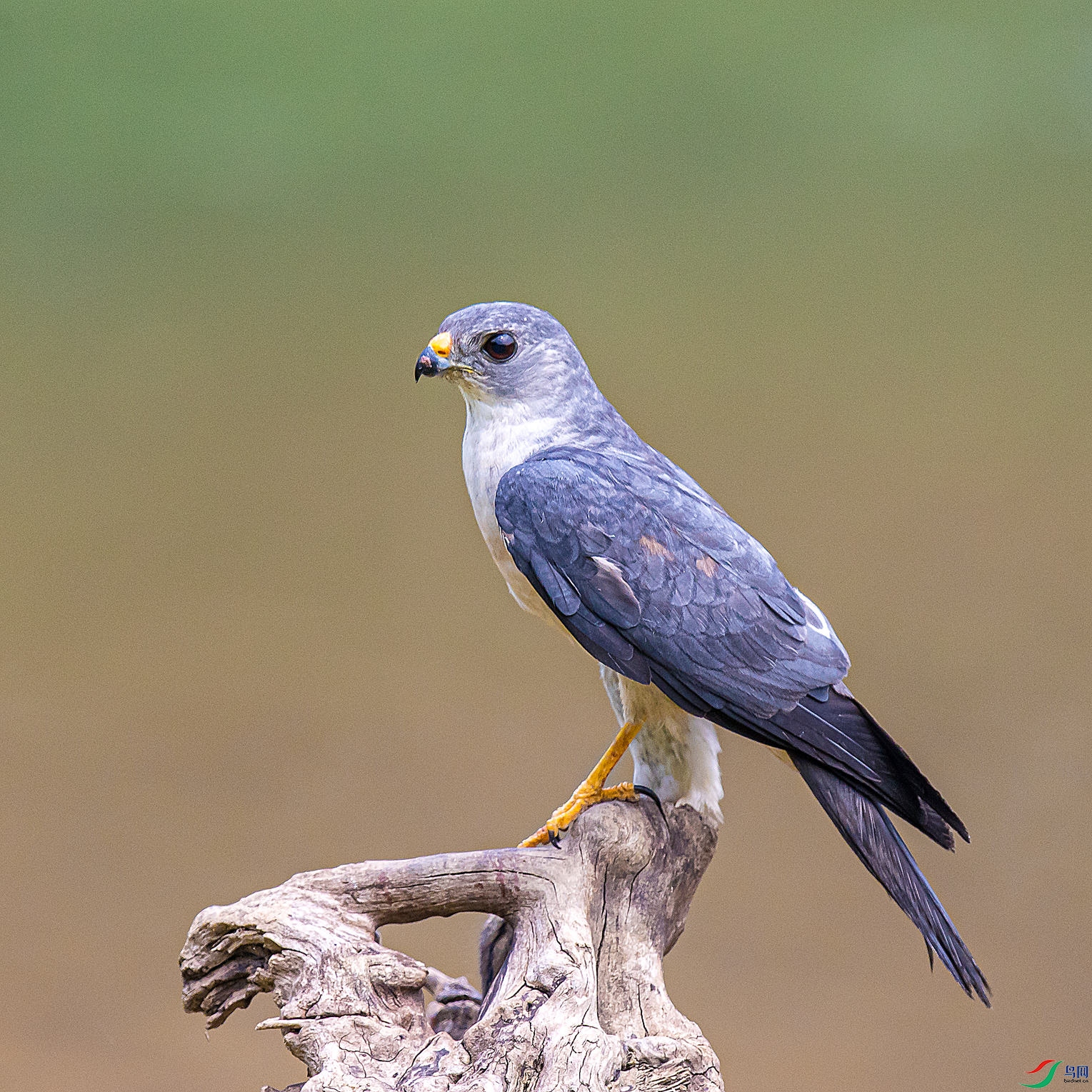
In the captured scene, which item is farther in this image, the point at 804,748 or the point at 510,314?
the point at 510,314

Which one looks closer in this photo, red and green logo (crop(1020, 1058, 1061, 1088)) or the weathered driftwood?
the weathered driftwood

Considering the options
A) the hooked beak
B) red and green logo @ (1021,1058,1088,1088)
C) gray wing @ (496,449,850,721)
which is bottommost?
red and green logo @ (1021,1058,1088,1088)

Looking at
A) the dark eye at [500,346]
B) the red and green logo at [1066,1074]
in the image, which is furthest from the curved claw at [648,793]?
the red and green logo at [1066,1074]

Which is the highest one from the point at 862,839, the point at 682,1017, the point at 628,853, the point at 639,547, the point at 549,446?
the point at 549,446

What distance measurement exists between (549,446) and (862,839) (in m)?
0.92

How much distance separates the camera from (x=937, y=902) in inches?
84.6

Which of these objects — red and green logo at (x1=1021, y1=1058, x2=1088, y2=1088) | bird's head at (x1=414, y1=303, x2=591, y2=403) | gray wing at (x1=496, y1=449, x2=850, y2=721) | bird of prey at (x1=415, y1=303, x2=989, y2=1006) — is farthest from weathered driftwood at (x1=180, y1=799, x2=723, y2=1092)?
red and green logo at (x1=1021, y1=1058, x2=1088, y2=1088)

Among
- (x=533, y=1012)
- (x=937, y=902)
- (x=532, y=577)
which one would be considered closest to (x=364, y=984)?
(x=533, y=1012)

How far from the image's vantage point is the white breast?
2379mm

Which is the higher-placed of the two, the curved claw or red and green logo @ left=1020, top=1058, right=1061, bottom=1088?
the curved claw

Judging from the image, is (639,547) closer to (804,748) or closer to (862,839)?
(804,748)

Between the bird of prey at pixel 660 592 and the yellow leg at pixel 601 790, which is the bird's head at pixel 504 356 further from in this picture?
the yellow leg at pixel 601 790

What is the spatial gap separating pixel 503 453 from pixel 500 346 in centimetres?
20

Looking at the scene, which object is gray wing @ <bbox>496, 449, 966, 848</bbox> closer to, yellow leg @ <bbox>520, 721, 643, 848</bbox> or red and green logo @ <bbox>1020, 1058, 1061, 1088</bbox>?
yellow leg @ <bbox>520, 721, 643, 848</bbox>
